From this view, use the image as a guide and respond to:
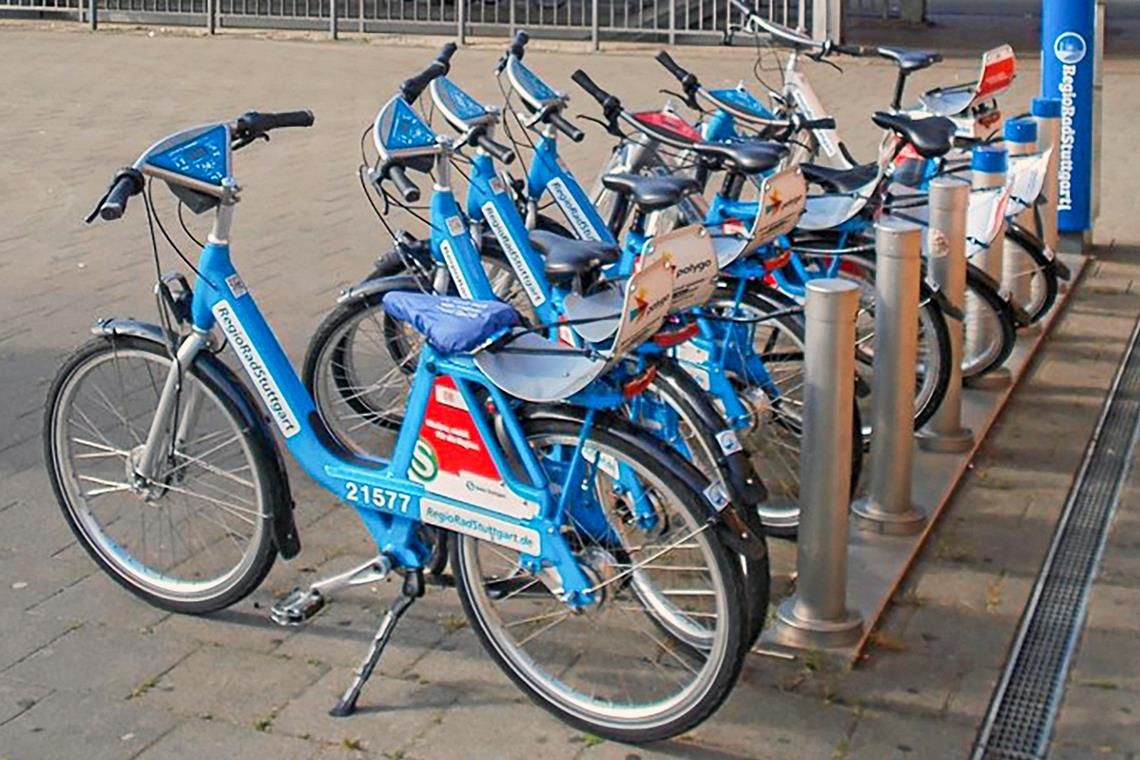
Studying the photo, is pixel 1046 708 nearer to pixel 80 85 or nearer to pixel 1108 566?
pixel 1108 566

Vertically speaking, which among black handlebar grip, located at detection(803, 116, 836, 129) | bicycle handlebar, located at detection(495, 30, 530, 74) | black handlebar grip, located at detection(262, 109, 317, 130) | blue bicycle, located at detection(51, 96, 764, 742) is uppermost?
bicycle handlebar, located at detection(495, 30, 530, 74)

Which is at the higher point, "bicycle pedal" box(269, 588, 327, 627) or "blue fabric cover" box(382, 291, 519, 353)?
"blue fabric cover" box(382, 291, 519, 353)

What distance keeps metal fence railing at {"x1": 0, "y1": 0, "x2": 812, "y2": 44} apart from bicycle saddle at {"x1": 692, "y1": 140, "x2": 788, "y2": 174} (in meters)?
10.9

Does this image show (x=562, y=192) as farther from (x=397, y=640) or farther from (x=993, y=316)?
(x=397, y=640)

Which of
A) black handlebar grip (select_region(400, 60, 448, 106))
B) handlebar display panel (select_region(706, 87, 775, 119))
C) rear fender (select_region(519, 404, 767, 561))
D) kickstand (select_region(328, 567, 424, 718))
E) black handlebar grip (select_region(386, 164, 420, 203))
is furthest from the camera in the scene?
handlebar display panel (select_region(706, 87, 775, 119))

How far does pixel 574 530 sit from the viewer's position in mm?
3916

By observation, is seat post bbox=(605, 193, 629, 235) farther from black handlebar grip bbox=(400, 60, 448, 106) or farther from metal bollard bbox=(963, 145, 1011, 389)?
metal bollard bbox=(963, 145, 1011, 389)

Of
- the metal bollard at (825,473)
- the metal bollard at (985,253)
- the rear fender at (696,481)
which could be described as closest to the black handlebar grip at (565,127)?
the metal bollard at (985,253)

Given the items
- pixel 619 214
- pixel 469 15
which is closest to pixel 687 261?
pixel 619 214

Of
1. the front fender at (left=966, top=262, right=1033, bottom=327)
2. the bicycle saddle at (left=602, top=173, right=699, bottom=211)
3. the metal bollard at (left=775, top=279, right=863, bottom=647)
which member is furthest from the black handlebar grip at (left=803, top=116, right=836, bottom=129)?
the metal bollard at (left=775, top=279, right=863, bottom=647)

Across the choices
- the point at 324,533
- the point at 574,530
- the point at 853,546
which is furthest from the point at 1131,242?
the point at 574,530

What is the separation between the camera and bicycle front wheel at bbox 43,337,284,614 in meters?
4.46

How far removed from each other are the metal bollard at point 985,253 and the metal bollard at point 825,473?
2.00 meters

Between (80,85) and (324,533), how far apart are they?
10.1 metres
